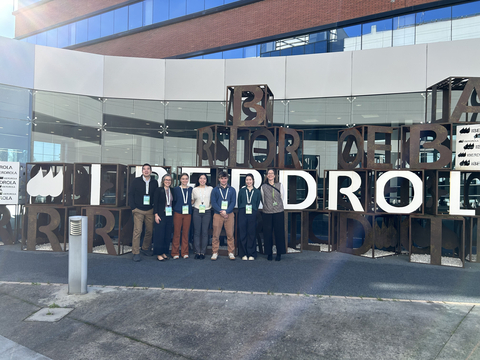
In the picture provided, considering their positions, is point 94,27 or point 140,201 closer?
point 140,201

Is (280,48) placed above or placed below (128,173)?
above

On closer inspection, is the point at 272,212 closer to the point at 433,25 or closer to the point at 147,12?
the point at 433,25

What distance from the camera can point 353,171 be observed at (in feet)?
23.7

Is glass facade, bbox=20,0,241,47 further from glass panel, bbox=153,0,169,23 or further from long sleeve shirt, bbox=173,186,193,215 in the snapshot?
long sleeve shirt, bbox=173,186,193,215

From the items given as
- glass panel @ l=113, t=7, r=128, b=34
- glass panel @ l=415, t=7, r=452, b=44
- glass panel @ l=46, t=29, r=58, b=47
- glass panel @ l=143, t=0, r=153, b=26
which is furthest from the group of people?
glass panel @ l=46, t=29, r=58, b=47

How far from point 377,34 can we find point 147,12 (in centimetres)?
1258

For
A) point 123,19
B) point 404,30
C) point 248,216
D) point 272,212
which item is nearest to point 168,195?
point 248,216

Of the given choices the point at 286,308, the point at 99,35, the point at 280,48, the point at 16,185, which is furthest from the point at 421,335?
the point at 99,35

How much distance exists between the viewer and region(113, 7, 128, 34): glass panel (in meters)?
18.4

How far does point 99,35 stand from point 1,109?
1252 centimetres

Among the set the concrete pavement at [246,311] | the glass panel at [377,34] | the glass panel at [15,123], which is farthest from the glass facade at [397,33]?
the glass panel at [15,123]

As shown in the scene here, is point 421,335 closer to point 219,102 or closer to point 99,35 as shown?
point 219,102

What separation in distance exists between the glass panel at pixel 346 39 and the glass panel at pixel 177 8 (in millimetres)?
8131

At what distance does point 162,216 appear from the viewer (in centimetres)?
656
